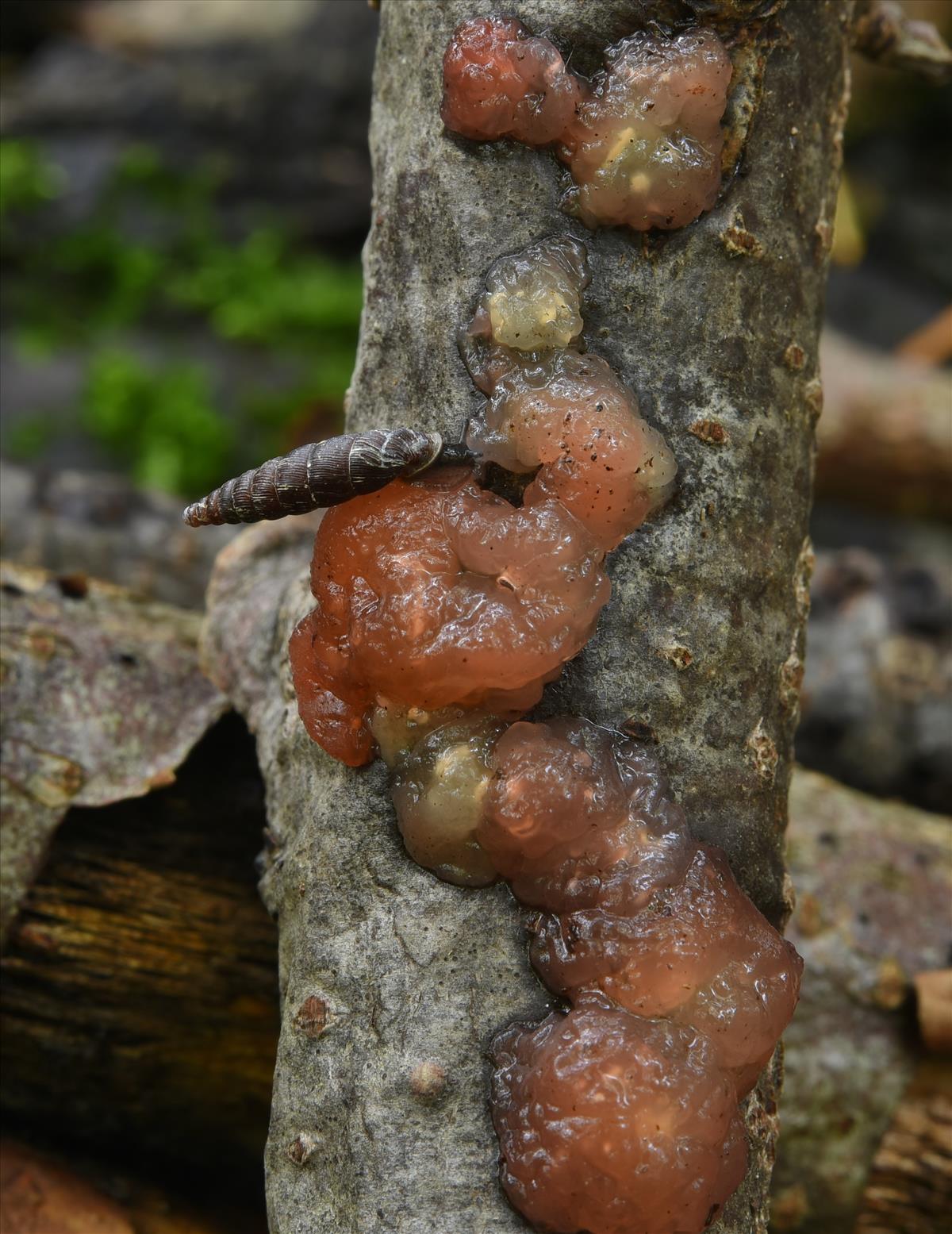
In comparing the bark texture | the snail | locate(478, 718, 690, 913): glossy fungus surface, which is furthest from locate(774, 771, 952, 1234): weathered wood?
the snail

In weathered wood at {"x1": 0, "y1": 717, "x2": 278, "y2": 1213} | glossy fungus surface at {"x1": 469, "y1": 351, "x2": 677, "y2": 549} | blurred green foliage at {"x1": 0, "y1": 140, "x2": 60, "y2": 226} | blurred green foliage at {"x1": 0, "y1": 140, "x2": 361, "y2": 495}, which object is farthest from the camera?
blurred green foliage at {"x1": 0, "y1": 140, "x2": 60, "y2": 226}

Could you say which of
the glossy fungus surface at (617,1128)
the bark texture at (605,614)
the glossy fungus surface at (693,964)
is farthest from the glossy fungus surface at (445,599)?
the glossy fungus surface at (617,1128)

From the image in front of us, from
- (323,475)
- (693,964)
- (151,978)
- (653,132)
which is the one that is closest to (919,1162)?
(693,964)

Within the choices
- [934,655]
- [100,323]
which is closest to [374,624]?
[934,655]

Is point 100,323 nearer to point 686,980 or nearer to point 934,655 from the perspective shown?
point 934,655

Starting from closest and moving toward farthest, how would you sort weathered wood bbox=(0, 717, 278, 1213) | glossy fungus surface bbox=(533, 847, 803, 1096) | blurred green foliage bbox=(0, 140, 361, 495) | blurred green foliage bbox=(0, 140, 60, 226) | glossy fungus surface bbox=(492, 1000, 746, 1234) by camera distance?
glossy fungus surface bbox=(492, 1000, 746, 1234), glossy fungus surface bbox=(533, 847, 803, 1096), weathered wood bbox=(0, 717, 278, 1213), blurred green foliage bbox=(0, 140, 361, 495), blurred green foliage bbox=(0, 140, 60, 226)

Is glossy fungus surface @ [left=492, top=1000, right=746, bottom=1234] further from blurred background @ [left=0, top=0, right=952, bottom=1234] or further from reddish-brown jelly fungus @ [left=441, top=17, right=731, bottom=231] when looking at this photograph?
reddish-brown jelly fungus @ [left=441, top=17, right=731, bottom=231]

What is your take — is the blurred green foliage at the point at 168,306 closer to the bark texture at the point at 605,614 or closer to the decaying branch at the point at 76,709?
the decaying branch at the point at 76,709

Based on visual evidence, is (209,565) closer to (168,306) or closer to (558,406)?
(558,406)
